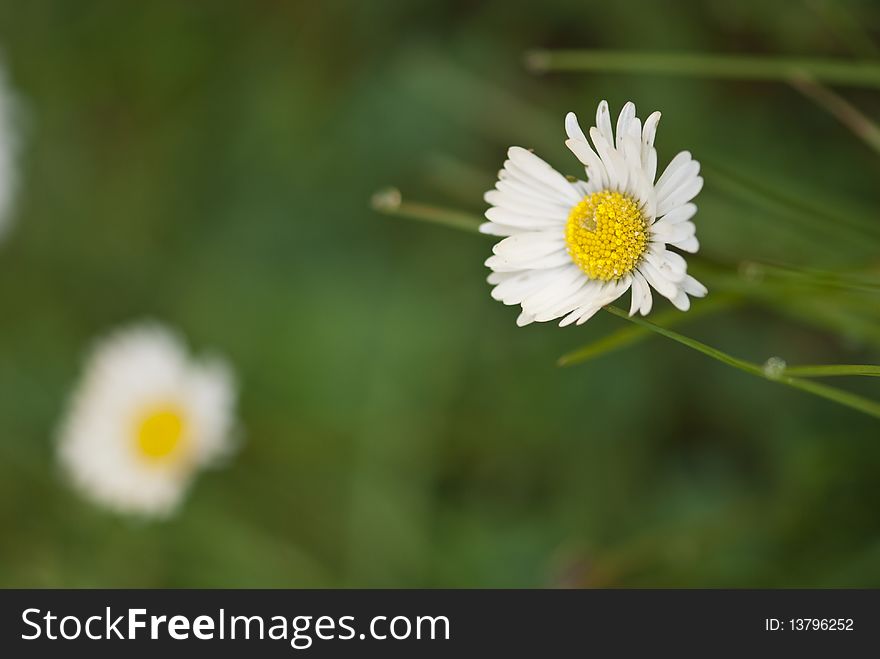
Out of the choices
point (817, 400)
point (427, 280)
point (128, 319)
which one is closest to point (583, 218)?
point (817, 400)

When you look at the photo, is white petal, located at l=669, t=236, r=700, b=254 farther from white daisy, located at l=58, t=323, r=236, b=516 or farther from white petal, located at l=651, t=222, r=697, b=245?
white daisy, located at l=58, t=323, r=236, b=516

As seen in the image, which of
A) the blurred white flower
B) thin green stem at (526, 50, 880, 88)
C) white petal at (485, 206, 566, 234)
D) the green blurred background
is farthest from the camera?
the blurred white flower

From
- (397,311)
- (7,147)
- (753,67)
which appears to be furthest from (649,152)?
(7,147)

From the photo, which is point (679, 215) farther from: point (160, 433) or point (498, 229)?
point (160, 433)

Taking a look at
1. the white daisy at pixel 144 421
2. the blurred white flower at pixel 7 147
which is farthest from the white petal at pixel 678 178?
the blurred white flower at pixel 7 147

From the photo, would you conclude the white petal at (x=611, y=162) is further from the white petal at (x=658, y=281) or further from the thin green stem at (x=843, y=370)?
the thin green stem at (x=843, y=370)

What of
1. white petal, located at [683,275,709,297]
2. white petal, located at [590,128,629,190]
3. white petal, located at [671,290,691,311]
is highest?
white petal, located at [590,128,629,190]

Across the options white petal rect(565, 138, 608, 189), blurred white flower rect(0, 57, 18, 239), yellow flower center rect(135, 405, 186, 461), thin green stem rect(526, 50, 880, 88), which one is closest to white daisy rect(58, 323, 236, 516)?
yellow flower center rect(135, 405, 186, 461)
